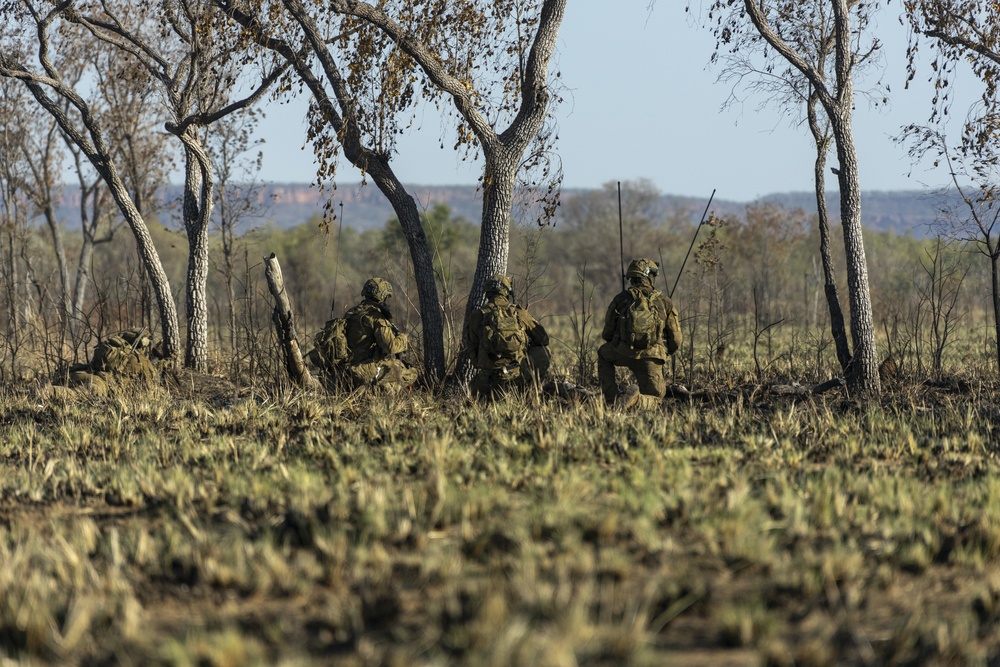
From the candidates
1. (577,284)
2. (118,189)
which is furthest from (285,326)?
(577,284)

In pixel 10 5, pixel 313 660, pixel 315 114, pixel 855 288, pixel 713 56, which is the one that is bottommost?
pixel 313 660

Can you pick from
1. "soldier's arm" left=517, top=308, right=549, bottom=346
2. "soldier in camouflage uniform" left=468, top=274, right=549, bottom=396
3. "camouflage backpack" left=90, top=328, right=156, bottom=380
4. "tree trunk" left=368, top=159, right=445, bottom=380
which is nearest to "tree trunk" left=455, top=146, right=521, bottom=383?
"tree trunk" left=368, top=159, right=445, bottom=380

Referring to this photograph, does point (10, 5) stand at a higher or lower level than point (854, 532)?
higher

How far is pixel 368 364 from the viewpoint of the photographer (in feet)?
33.2

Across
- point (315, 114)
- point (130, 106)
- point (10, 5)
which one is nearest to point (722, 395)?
point (315, 114)

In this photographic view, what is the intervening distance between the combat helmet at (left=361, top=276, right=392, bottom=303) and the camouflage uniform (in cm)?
298

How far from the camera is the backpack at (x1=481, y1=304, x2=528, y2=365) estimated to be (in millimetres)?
9680

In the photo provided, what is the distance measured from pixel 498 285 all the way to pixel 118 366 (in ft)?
15.8

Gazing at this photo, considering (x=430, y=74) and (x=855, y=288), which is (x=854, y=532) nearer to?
(x=855, y=288)

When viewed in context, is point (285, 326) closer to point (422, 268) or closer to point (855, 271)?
point (422, 268)

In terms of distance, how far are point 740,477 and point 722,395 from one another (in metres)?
4.67

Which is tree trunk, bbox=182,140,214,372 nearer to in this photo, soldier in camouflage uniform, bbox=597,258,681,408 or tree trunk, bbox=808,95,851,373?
soldier in camouflage uniform, bbox=597,258,681,408

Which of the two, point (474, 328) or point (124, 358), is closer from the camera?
point (474, 328)

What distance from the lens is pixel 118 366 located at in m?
11.5
